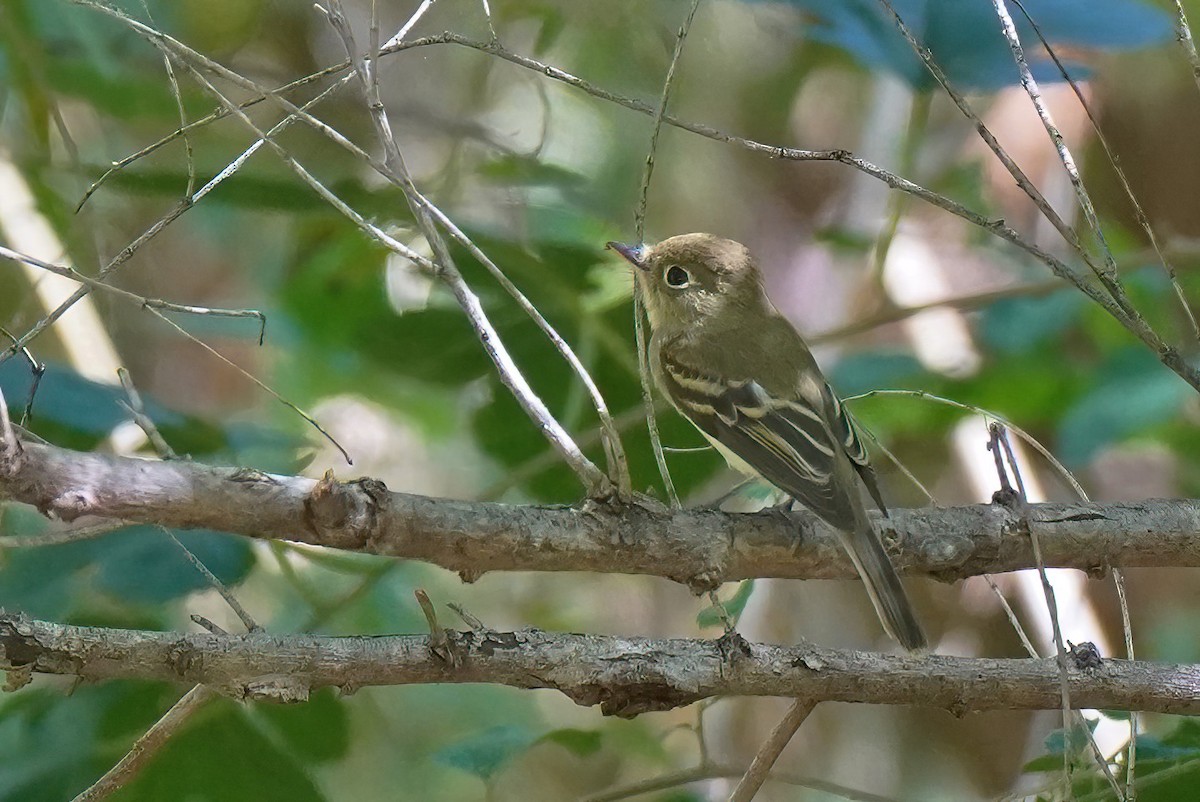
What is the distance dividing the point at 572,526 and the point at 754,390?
1.18 metres

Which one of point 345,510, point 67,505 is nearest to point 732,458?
point 345,510

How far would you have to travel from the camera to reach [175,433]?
2729 millimetres

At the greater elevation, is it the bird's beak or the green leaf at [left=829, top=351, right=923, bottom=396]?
the green leaf at [left=829, top=351, right=923, bottom=396]

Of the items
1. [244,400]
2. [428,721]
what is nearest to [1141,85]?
[428,721]

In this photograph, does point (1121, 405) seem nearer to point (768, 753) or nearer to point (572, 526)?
point (768, 753)

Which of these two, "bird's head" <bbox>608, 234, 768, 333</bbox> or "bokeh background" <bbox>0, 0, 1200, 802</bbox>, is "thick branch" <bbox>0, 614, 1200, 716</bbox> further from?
"bird's head" <bbox>608, 234, 768, 333</bbox>

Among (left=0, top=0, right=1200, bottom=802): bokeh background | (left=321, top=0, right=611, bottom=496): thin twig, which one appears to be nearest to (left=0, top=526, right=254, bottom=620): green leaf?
(left=0, top=0, right=1200, bottom=802): bokeh background

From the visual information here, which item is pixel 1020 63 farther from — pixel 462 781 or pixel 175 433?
pixel 462 781

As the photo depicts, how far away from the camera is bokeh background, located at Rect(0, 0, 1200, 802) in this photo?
2629 millimetres

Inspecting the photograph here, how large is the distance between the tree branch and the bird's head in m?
0.99

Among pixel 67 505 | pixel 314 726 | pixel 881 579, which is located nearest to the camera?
pixel 67 505

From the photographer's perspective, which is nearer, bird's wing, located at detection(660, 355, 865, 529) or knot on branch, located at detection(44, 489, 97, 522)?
knot on branch, located at detection(44, 489, 97, 522)

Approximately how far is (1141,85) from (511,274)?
240 centimetres

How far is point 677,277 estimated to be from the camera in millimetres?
3275
